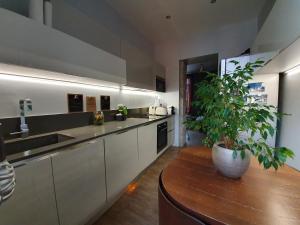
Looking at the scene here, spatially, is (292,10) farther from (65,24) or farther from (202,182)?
(65,24)

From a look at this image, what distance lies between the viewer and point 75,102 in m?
1.88

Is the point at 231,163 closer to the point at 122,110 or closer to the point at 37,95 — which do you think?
the point at 37,95

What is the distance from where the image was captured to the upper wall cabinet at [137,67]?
7.35 ft

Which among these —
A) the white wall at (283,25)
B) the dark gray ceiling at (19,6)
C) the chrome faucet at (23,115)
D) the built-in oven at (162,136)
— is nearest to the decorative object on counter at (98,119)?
the chrome faucet at (23,115)

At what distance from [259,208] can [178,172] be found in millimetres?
416

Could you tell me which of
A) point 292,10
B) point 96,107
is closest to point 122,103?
point 96,107

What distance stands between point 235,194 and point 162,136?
7.82 feet

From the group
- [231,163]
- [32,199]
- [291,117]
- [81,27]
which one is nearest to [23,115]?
[32,199]

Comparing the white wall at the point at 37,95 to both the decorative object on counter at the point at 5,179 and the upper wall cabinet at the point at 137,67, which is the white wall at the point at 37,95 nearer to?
the upper wall cabinet at the point at 137,67

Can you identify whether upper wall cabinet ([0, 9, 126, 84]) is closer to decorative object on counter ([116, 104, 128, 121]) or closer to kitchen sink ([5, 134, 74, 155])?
kitchen sink ([5, 134, 74, 155])

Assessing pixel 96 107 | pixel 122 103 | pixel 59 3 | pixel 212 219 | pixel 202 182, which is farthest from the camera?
pixel 122 103

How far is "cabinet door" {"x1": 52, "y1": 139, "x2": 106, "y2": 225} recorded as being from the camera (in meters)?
1.11

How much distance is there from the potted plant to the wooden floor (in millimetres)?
1138

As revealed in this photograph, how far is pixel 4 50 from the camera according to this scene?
92 centimetres
